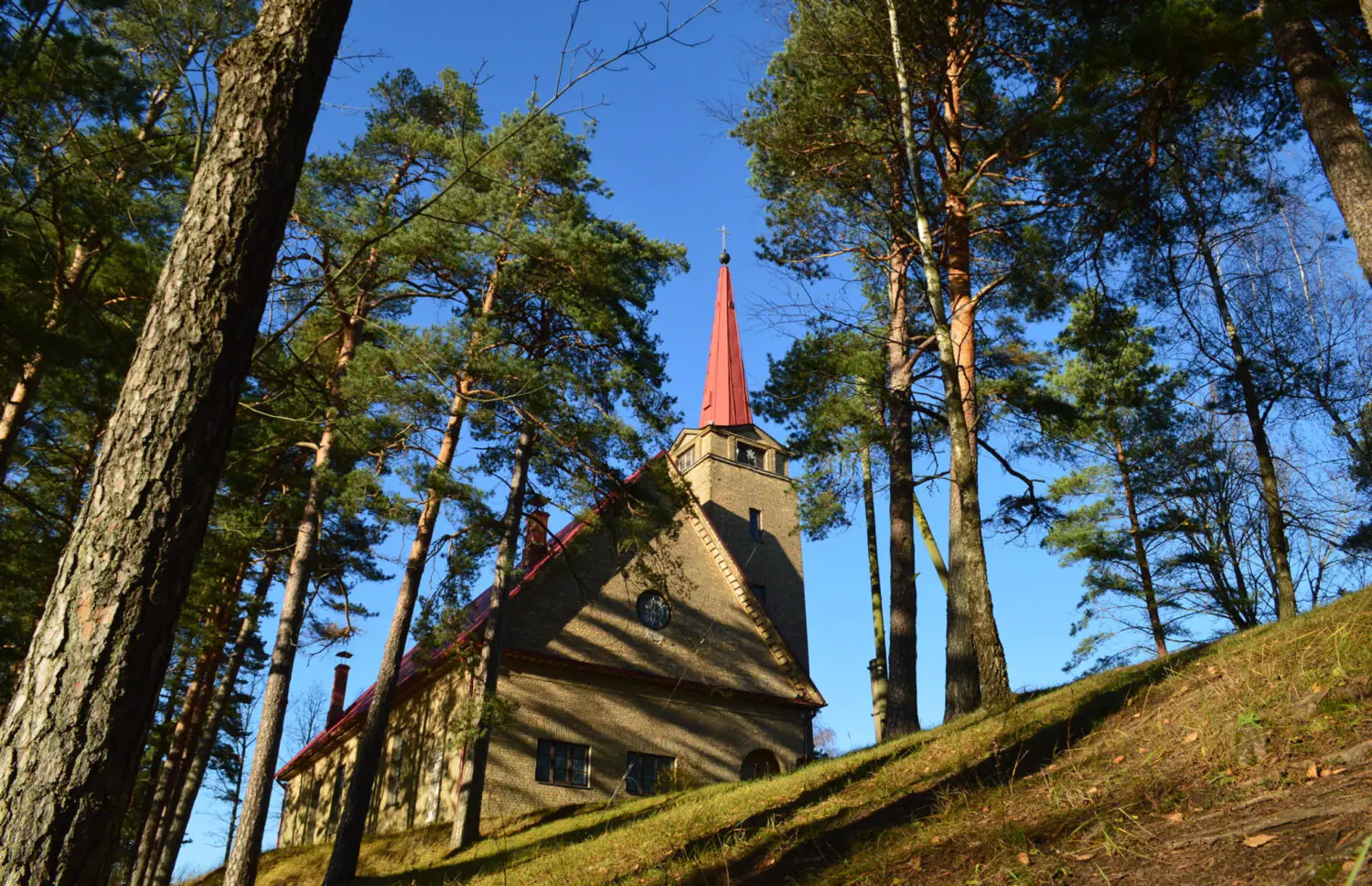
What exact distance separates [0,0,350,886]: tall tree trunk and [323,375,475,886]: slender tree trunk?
10.1 metres

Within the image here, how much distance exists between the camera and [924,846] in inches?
191

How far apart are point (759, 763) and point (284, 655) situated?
42.5 ft

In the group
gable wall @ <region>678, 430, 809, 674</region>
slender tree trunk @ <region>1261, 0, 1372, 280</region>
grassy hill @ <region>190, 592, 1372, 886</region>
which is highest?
gable wall @ <region>678, 430, 809, 674</region>

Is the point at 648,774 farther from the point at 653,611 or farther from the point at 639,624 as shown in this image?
the point at 653,611

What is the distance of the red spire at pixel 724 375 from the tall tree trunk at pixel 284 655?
18184 millimetres

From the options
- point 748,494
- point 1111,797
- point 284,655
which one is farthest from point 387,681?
point 748,494

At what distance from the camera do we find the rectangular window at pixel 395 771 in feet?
70.6

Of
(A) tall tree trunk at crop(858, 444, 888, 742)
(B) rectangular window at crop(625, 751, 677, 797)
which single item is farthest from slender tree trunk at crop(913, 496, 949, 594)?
(B) rectangular window at crop(625, 751, 677, 797)

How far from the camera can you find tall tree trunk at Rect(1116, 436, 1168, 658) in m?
19.3

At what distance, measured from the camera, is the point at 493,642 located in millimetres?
16375

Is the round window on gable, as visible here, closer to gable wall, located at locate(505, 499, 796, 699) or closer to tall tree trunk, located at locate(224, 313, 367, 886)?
gable wall, located at locate(505, 499, 796, 699)

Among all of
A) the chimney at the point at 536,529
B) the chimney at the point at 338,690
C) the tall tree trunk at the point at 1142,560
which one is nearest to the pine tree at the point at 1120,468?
the tall tree trunk at the point at 1142,560

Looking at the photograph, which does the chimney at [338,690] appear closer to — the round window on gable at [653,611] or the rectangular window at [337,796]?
the rectangular window at [337,796]

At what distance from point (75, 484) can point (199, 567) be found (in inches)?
93.3
